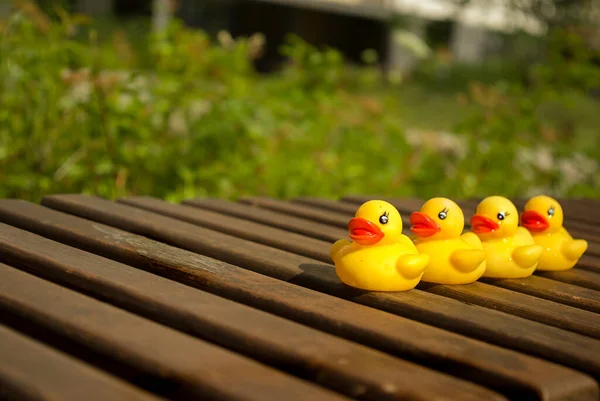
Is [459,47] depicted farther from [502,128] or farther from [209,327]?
[209,327]

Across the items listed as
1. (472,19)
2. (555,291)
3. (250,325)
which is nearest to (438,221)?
(555,291)

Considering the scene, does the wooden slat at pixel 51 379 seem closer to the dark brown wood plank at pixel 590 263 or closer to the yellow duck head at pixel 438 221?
the yellow duck head at pixel 438 221

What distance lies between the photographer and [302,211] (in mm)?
2920

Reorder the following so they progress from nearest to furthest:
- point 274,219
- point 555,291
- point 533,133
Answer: point 555,291 < point 274,219 < point 533,133

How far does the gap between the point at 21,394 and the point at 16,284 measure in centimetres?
52

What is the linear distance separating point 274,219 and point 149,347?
1.36 meters

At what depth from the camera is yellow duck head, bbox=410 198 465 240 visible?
1967 mm

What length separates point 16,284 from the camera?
1.64 meters

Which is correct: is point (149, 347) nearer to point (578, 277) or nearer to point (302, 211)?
point (578, 277)

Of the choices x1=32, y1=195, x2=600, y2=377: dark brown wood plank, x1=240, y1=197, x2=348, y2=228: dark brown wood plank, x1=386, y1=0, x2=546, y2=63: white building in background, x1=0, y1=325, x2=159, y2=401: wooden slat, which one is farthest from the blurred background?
x1=386, y1=0, x2=546, y2=63: white building in background

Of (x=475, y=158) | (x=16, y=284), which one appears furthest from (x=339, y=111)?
(x=16, y=284)

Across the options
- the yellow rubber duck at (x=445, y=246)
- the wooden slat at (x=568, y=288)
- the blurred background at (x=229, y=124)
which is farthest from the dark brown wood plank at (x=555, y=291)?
the blurred background at (x=229, y=124)

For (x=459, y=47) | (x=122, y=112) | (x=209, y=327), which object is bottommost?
(x=209, y=327)

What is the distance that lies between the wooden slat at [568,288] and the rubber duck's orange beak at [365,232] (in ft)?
1.31
